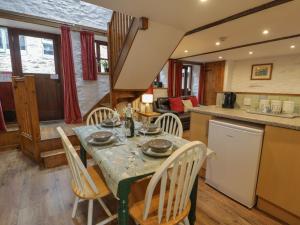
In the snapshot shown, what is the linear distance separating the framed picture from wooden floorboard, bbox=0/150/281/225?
5.29 m

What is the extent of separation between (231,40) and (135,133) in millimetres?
3087

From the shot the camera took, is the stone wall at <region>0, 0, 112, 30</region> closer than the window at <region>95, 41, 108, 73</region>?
Yes

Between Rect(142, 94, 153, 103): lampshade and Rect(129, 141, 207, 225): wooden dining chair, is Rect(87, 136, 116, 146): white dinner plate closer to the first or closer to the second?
Rect(129, 141, 207, 225): wooden dining chair

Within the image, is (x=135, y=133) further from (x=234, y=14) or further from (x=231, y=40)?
(x=231, y=40)

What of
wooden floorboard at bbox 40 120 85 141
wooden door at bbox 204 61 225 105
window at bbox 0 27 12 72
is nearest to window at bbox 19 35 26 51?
window at bbox 0 27 12 72

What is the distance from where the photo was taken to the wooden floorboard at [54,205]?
160cm

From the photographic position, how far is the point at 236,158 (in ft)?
5.96

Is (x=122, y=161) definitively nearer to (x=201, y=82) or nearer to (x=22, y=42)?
(x=22, y=42)

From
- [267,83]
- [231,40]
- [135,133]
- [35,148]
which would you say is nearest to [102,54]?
[35,148]

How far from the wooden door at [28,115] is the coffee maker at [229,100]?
2.94m

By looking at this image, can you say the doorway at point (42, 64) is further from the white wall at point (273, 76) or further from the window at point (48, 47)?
the white wall at point (273, 76)

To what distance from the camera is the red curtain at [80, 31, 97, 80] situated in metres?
3.91

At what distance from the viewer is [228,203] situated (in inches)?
72.7

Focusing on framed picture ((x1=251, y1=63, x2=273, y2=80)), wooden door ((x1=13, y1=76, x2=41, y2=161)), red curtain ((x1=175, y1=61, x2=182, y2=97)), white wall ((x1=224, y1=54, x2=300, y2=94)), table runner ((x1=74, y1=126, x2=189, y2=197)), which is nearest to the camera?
table runner ((x1=74, y1=126, x2=189, y2=197))
